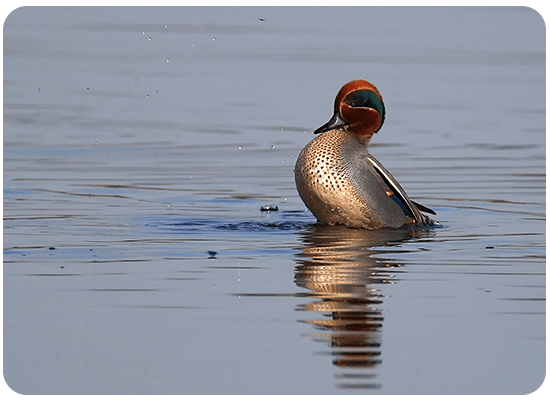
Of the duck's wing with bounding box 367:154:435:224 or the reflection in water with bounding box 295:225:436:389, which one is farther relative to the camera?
the duck's wing with bounding box 367:154:435:224

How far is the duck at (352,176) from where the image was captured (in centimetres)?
867

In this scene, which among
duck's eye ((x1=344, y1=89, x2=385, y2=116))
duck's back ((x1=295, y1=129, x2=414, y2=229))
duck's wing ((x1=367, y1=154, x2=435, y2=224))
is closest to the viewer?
duck's back ((x1=295, y1=129, x2=414, y2=229))

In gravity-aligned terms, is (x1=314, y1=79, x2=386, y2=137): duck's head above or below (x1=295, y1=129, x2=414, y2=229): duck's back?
above

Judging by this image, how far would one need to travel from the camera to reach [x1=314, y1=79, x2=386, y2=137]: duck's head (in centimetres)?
908

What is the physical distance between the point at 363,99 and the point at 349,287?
2719 millimetres

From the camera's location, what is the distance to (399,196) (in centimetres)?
890

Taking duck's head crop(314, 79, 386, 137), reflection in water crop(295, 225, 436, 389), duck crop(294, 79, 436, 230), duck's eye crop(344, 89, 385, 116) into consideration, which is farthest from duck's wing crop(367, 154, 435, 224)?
duck's eye crop(344, 89, 385, 116)

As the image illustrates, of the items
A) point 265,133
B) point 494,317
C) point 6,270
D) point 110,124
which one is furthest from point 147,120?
point 494,317

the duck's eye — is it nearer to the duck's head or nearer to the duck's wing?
the duck's head

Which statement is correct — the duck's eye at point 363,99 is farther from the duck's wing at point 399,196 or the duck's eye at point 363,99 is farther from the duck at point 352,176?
the duck's wing at point 399,196

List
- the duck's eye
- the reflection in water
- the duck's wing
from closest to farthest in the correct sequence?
the reflection in water → the duck's wing → the duck's eye

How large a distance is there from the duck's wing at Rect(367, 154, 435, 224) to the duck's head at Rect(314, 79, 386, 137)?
10.3 inches

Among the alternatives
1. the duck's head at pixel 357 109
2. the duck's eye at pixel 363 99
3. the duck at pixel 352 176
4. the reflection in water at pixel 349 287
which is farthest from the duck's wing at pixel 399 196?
the duck's eye at pixel 363 99

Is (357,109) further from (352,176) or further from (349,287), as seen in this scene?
(349,287)
